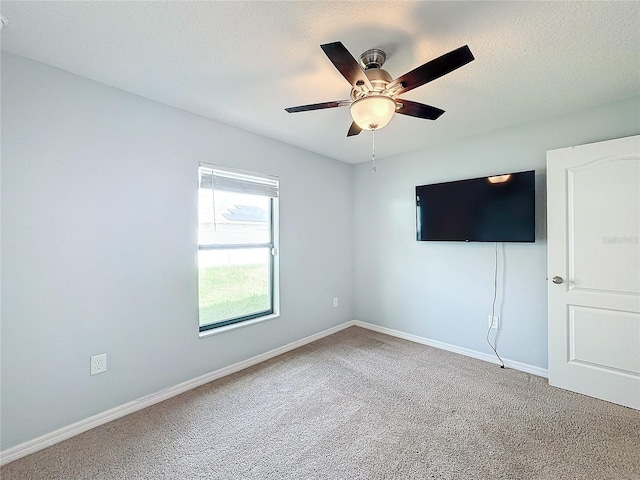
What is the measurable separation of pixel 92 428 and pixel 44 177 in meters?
1.68

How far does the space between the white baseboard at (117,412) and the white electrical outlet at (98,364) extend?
0.98ft

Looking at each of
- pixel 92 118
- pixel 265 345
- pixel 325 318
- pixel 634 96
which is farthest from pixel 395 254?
pixel 92 118

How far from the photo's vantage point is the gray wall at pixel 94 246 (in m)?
1.70

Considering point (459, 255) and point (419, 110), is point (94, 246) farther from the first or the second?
point (459, 255)

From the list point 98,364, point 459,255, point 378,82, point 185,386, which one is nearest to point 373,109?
point 378,82

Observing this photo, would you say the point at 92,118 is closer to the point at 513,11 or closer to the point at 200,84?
the point at 200,84

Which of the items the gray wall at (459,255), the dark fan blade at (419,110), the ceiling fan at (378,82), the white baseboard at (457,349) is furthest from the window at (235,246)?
the dark fan blade at (419,110)

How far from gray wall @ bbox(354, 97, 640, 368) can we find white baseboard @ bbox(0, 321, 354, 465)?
1666mm

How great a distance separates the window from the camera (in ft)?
8.55

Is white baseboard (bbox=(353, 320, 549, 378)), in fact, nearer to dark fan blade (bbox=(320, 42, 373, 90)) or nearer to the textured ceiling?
the textured ceiling

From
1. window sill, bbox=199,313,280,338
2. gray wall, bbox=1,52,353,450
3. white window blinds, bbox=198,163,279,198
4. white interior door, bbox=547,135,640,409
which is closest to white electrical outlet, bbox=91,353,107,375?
gray wall, bbox=1,52,353,450

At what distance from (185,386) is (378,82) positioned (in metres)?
2.69

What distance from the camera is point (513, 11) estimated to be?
4.46 feet

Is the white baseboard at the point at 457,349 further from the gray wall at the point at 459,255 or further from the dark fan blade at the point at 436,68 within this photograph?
the dark fan blade at the point at 436,68
